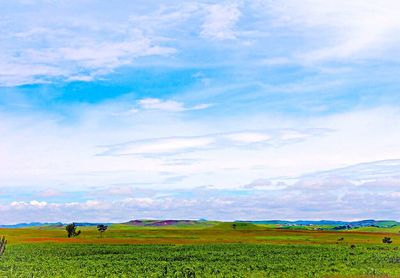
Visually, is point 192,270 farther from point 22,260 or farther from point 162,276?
point 22,260

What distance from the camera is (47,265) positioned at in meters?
54.3

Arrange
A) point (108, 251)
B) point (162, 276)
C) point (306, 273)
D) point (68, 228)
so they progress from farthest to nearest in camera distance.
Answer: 1. point (68, 228)
2. point (108, 251)
3. point (306, 273)
4. point (162, 276)

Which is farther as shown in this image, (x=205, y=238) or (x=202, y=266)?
(x=205, y=238)

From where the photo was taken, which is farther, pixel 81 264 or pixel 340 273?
pixel 81 264

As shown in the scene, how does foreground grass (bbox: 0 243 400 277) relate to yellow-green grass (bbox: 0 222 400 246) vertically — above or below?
below

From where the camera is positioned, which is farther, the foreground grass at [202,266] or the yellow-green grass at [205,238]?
the yellow-green grass at [205,238]

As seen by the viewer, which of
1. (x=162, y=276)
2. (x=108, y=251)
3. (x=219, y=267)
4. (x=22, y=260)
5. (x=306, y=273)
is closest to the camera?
(x=162, y=276)

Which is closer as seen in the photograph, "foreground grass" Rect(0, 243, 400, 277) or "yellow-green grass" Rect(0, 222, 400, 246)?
"foreground grass" Rect(0, 243, 400, 277)

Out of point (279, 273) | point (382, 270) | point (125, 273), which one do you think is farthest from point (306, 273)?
point (125, 273)

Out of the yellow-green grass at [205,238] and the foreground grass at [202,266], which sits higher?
the yellow-green grass at [205,238]

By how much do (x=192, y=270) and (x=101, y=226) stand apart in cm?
8956

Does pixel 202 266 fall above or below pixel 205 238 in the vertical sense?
below

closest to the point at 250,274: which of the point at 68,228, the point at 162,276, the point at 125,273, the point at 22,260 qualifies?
the point at 162,276

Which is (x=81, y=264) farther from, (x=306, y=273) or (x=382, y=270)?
(x=382, y=270)
